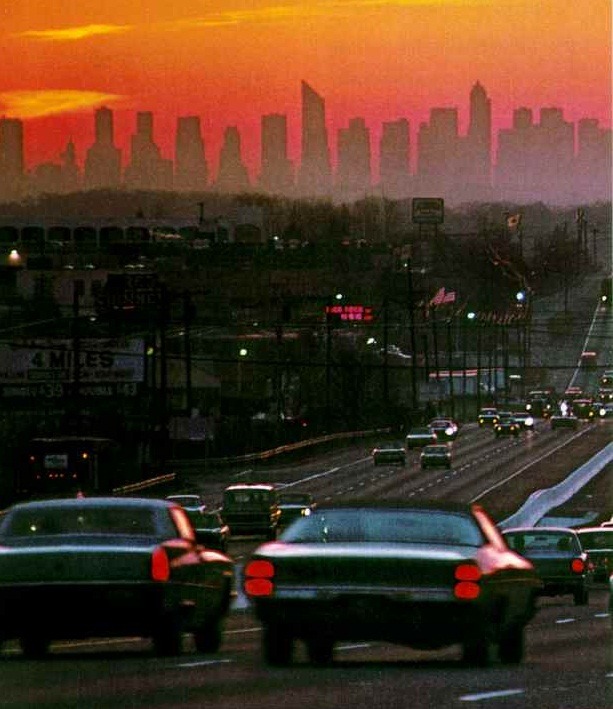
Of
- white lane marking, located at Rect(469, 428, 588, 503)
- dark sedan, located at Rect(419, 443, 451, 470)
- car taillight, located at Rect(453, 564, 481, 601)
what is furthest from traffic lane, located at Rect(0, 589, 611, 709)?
→ dark sedan, located at Rect(419, 443, 451, 470)

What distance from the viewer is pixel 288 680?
16656mm

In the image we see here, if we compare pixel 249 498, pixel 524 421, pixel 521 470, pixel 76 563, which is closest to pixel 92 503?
pixel 76 563

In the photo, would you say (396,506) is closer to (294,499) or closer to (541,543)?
(541,543)

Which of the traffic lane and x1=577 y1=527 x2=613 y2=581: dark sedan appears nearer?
the traffic lane

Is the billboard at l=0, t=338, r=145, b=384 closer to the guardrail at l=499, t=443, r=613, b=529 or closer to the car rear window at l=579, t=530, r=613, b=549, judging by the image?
the guardrail at l=499, t=443, r=613, b=529

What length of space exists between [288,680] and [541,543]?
81.9ft

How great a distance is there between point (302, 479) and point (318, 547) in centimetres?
8071

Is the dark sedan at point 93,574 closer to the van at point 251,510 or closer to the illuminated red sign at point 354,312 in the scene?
the van at point 251,510

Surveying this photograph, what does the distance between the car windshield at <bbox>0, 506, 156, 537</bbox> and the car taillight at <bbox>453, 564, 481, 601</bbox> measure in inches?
115

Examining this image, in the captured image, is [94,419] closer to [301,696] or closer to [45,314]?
[45,314]

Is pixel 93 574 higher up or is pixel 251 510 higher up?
pixel 93 574

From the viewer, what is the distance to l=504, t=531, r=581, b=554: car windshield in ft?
133

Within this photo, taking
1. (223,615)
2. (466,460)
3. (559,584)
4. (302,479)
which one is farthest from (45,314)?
(223,615)

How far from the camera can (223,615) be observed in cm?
2088
